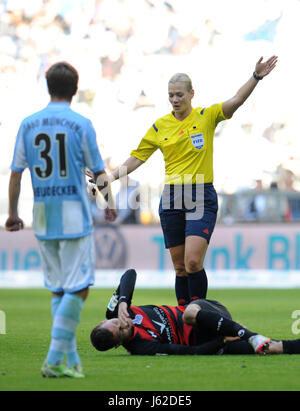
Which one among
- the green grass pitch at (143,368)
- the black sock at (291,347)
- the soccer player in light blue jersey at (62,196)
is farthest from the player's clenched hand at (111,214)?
the black sock at (291,347)

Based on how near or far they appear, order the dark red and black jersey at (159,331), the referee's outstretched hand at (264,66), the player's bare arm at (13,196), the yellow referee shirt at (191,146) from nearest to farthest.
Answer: the player's bare arm at (13,196), the dark red and black jersey at (159,331), the referee's outstretched hand at (264,66), the yellow referee shirt at (191,146)

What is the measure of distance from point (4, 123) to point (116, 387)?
20955 mm

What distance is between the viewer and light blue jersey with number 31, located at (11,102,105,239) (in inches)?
208

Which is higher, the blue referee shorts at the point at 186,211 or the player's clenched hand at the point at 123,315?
the blue referee shorts at the point at 186,211

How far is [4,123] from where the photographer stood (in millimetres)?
25328

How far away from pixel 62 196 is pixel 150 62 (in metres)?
21.3

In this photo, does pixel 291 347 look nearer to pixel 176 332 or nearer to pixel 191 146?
pixel 176 332

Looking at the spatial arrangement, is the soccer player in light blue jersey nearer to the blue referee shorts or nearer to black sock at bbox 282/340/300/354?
black sock at bbox 282/340/300/354

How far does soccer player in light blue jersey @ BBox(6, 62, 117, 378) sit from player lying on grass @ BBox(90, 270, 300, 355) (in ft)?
3.10

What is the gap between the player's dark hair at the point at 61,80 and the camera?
5289 mm

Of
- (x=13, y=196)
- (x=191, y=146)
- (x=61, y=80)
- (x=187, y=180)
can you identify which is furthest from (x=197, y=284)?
(x=61, y=80)

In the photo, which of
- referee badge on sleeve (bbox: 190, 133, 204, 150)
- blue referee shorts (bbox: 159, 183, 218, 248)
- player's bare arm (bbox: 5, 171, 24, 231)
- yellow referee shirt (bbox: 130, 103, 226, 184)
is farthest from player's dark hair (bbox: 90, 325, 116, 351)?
referee badge on sleeve (bbox: 190, 133, 204, 150)

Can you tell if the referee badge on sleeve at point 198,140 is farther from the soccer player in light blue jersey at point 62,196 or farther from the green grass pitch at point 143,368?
the soccer player in light blue jersey at point 62,196

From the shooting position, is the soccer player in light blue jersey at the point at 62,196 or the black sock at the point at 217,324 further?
the black sock at the point at 217,324
